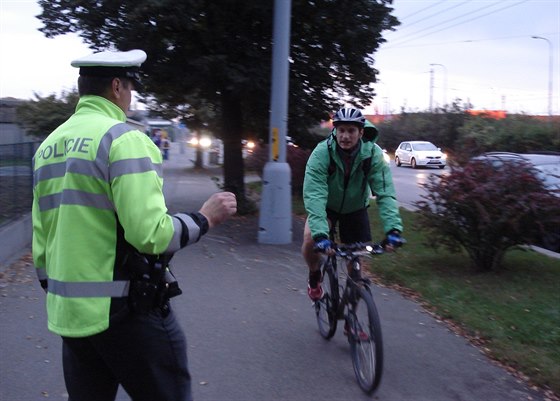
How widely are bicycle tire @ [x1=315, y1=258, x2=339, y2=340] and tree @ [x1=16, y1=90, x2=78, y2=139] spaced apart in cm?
1467

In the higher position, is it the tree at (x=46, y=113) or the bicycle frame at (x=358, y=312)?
the tree at (x=46, y=113)

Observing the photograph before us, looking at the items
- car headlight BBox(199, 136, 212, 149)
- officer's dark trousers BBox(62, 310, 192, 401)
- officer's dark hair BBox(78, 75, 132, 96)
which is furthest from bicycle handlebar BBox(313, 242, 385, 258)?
car headlight BBox(199, 136, 212, 149)

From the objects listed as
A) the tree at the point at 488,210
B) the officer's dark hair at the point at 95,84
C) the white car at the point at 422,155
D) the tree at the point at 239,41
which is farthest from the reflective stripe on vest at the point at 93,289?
the white car at the point at 422,155

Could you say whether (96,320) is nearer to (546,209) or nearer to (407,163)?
(546,209)

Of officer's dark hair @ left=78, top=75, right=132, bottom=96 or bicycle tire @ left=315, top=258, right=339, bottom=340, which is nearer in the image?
officer's dark hair @ left=78, top=75, right=132, bottom=96

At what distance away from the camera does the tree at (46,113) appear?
61.7ft

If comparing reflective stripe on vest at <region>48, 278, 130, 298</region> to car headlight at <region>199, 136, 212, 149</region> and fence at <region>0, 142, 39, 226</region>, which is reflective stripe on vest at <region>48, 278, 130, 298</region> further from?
car headlight at <region>199, 136, 212, 149</region>

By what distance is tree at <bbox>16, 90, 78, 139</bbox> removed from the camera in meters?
18.8

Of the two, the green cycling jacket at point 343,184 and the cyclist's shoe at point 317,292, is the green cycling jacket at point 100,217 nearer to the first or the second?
the green cycling jacket at point 343,184

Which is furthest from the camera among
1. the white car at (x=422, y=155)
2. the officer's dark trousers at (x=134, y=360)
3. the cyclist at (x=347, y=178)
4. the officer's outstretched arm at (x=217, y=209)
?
the white car at (x=422, y=155)

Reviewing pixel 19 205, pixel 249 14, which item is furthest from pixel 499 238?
pixel 19 205

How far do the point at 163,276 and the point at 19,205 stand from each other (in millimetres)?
8280

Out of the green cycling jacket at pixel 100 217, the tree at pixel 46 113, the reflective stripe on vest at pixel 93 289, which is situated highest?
the tree at pixel 46 113

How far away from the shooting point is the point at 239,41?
11203 mm
